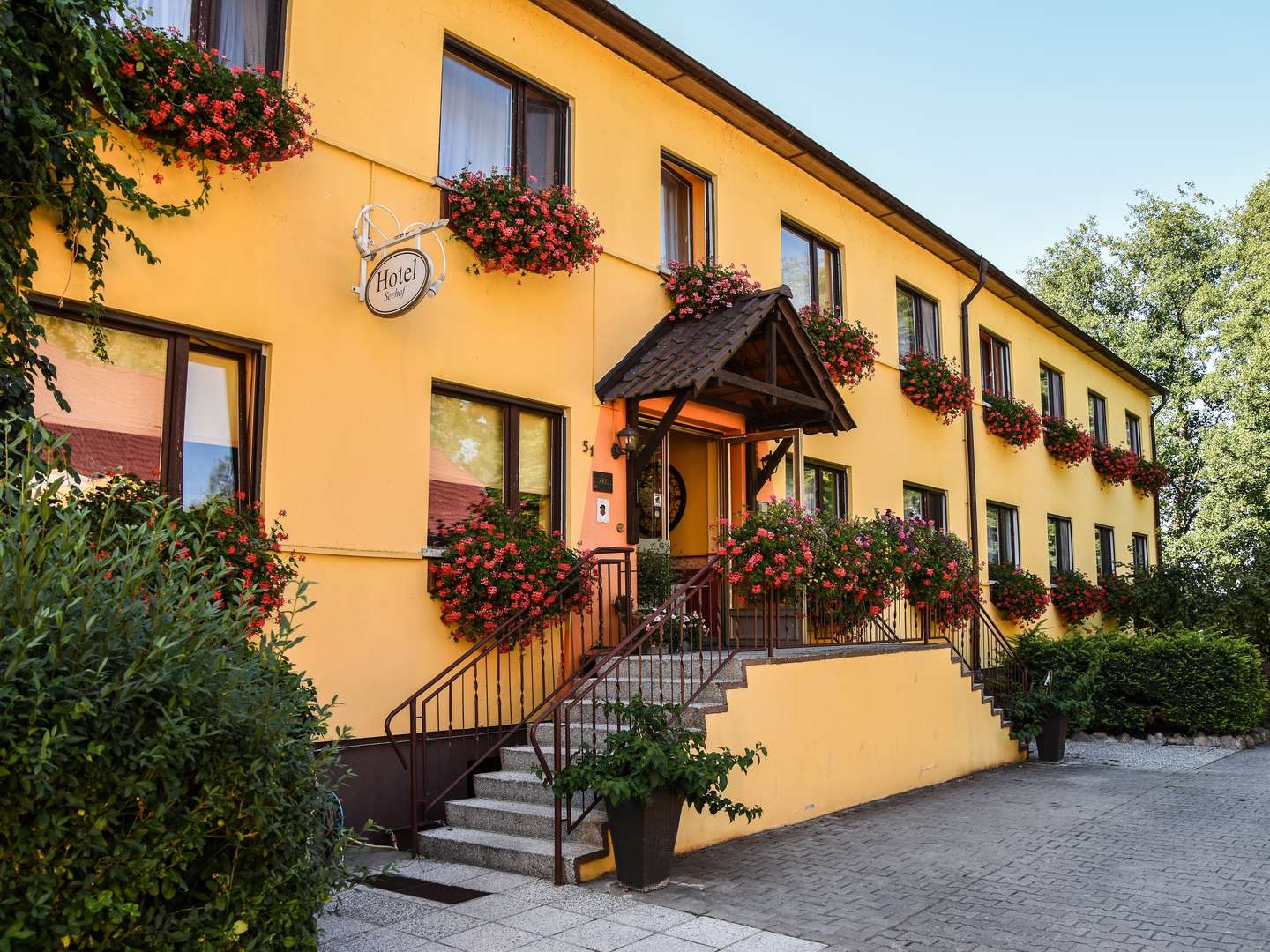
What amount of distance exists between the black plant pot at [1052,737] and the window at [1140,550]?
1165 centimetres

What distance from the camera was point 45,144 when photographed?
16.2ft

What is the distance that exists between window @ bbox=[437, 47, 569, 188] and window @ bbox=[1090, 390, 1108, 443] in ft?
52.0

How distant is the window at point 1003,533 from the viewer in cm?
1611

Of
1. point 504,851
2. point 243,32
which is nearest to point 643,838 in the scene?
point 504,851

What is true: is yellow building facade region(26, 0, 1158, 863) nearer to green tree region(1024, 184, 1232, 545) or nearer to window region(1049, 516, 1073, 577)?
window region(1049, 516, 1073, 577)

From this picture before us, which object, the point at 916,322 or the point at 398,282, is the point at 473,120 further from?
the point at 916,322

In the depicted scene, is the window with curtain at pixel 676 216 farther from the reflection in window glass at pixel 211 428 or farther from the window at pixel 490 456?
the reflection in window glass at pixel 211 428

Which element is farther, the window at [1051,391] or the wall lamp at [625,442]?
the window at [1051,391]

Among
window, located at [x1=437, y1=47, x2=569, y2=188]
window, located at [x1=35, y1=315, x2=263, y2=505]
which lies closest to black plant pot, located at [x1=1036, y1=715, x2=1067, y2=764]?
window, located at [x1=437, y1=47, x2=569, y2=188]

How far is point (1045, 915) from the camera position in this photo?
5.52 metres

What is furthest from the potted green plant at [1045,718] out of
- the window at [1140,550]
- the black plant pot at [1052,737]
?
the window at [1140,550]

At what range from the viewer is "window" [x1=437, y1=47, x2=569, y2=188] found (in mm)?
8273

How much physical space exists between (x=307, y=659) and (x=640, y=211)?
5.39 meters

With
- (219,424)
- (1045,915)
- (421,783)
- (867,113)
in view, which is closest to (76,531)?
(219,424)
